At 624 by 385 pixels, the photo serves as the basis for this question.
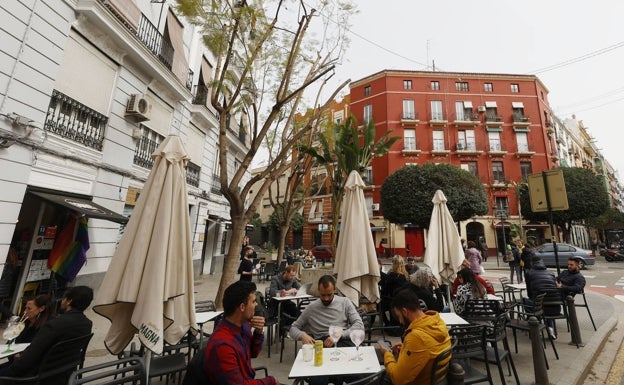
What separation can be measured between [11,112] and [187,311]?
627 centimetres

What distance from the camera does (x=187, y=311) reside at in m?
3.38

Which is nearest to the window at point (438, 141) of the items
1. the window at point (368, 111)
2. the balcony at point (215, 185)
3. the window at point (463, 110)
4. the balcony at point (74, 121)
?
the window at point (463, 110)

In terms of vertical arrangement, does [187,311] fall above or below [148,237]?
below

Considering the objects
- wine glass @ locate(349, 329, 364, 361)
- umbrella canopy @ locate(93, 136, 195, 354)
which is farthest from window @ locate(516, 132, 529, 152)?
umbrella canopy @ locate(93, 136, 195, 354)

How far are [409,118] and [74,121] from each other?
3058 cm

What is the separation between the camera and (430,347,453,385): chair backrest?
8.50 ft

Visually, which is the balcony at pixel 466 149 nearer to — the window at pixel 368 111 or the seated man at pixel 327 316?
the window at pixel 368 111

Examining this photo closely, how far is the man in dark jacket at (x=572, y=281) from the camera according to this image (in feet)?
20.2

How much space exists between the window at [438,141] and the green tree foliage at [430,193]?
6.92 metres

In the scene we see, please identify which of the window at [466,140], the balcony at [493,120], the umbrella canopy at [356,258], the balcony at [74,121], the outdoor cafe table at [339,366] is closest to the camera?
the outdoor cafe table at [339,366]

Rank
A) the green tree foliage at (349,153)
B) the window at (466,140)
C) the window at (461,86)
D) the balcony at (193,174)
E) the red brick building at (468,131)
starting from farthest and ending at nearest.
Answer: the window at (461,86)
the window at (466,140)
the red brick building at (468,131)
the balcony at (193,174)
the green tree foliage at (349,153)

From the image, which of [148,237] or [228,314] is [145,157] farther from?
[228,314]

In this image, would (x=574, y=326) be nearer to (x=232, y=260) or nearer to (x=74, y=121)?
(x=232, y=260)

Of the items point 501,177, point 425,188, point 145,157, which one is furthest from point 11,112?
point 501,177
